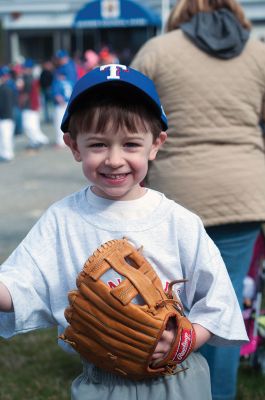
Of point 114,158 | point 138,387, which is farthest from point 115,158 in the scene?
point 138,387

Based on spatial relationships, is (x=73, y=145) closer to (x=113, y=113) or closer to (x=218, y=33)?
(x=113, y=113)

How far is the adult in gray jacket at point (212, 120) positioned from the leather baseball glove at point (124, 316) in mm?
1031

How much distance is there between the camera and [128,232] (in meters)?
2.07

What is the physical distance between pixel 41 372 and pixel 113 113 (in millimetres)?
2497

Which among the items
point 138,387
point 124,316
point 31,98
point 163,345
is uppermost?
point 124,316

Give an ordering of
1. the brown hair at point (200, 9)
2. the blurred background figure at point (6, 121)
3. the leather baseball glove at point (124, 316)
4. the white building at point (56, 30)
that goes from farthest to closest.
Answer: the white building at point (56, 30)
the blurred background figure at point (6, 121)
the brown hair at point (200, 9)
the leather baseball glove at point (124, 316)

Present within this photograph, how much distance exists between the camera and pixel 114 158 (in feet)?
6.52

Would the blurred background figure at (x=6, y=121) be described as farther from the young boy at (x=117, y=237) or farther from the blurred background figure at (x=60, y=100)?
the young boy at (x=117, y=237)

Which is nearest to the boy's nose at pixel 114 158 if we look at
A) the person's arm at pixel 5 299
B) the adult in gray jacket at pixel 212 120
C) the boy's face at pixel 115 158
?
the boy's face at pixel 115 158

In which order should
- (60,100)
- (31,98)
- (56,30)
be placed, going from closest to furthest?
(60,100)
(31,98)
(56,30)

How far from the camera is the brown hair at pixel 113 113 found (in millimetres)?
1988

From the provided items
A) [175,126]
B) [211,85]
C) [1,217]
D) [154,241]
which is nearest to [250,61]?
[211,85]

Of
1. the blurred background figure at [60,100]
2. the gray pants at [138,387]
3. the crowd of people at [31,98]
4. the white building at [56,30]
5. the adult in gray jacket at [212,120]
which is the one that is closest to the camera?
the gray pants at [138,387]

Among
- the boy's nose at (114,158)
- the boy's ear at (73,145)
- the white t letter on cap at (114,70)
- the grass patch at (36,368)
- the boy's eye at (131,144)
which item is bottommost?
the grass patch at (36,368)
